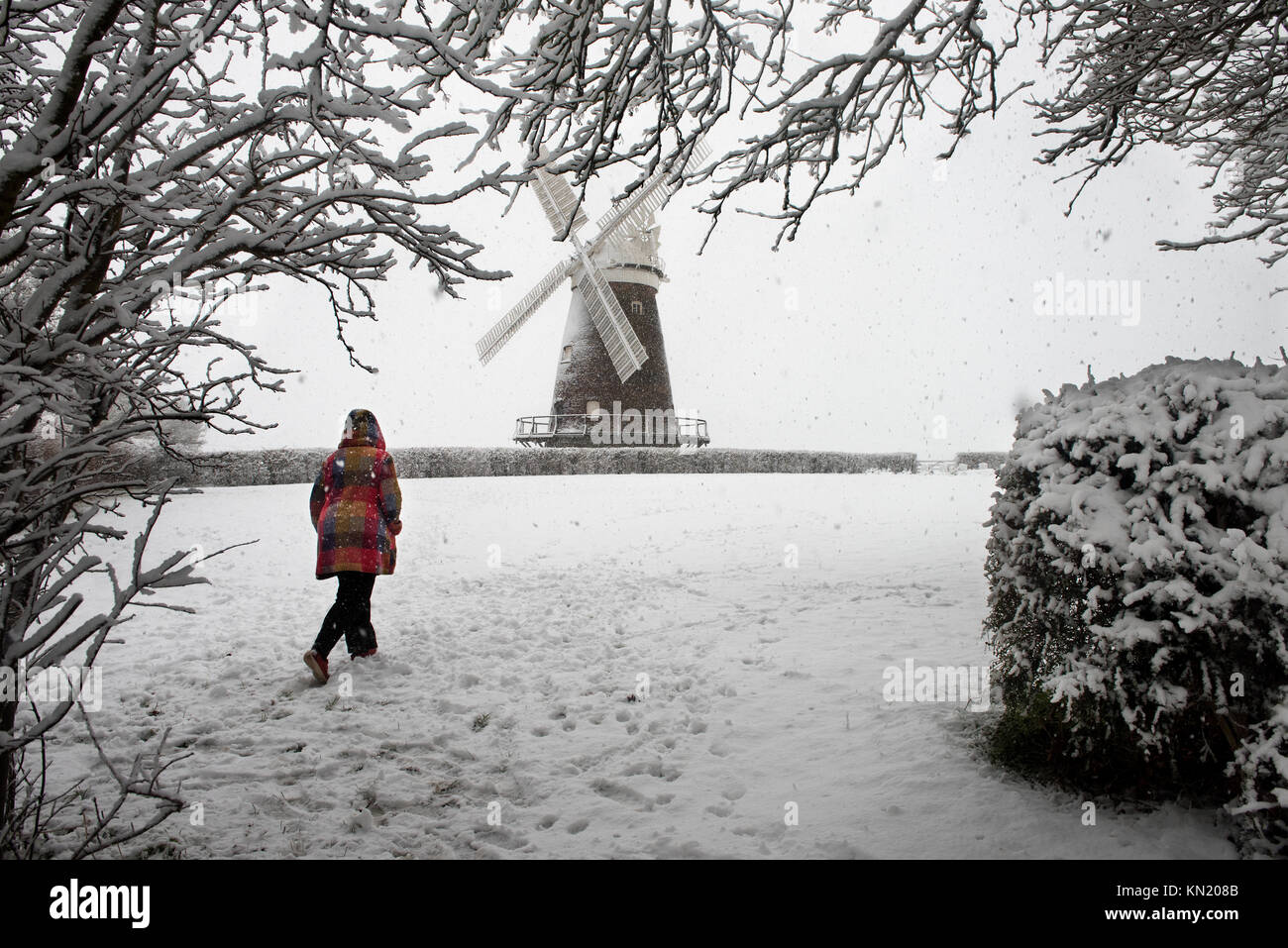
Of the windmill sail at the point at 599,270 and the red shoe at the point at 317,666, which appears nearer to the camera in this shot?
the red shoe at the point at 317,666

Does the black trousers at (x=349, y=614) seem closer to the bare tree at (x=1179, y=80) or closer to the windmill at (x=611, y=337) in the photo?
the bare tree at (x=1179, y=80)

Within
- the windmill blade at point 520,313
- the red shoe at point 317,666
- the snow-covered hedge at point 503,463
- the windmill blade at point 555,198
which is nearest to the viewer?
the red shoe at point 317,666

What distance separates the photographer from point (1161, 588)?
97.1 inches

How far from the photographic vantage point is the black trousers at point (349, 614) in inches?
187

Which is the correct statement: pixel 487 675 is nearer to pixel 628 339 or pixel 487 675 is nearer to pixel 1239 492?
pixel 1239 492

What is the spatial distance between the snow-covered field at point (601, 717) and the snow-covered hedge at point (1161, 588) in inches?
11.4

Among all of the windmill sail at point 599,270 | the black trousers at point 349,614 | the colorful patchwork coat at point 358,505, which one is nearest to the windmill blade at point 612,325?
the windmill sail at point 599,270

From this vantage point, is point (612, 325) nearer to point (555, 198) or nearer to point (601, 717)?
point (555, 198)

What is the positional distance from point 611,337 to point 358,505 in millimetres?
17723

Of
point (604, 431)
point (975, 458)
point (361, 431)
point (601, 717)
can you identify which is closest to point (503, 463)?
point (604, 431)

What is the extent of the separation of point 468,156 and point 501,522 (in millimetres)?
9459

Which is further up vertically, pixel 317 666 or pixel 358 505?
pixel 358 505

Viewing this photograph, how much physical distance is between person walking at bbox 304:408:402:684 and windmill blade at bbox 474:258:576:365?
19396mm
